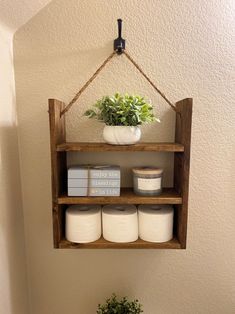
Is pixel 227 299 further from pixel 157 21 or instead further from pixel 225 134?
pixel 157 21

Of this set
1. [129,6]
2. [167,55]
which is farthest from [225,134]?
[129,6]

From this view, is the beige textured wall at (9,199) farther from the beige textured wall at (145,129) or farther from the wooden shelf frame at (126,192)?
the wooden shelf frame at (126,192)

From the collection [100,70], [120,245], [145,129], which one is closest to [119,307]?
[120,245]

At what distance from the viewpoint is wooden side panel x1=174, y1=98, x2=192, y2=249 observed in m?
0.68

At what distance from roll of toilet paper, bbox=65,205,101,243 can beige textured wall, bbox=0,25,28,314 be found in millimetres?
215

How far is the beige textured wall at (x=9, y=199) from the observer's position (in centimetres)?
75

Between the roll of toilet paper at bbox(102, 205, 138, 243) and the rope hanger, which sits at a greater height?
the rope hanger

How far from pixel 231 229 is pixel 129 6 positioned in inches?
36.7

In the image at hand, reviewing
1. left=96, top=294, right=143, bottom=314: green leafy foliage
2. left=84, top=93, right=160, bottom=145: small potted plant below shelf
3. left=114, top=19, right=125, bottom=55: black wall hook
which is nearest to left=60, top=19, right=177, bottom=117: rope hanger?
left=114, top=19, right=125, bottom=55: black wall hook

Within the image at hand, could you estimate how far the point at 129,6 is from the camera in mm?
794

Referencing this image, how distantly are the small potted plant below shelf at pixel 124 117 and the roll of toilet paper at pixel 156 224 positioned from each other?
0.25 meters

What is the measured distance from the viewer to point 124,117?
0.67 m

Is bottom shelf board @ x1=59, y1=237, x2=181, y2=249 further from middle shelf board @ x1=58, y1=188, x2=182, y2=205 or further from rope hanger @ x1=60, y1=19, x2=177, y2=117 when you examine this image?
rope hanger @ x1=60, y1=19, x2=177, y2=117

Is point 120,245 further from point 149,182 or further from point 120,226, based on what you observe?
point 149,182
